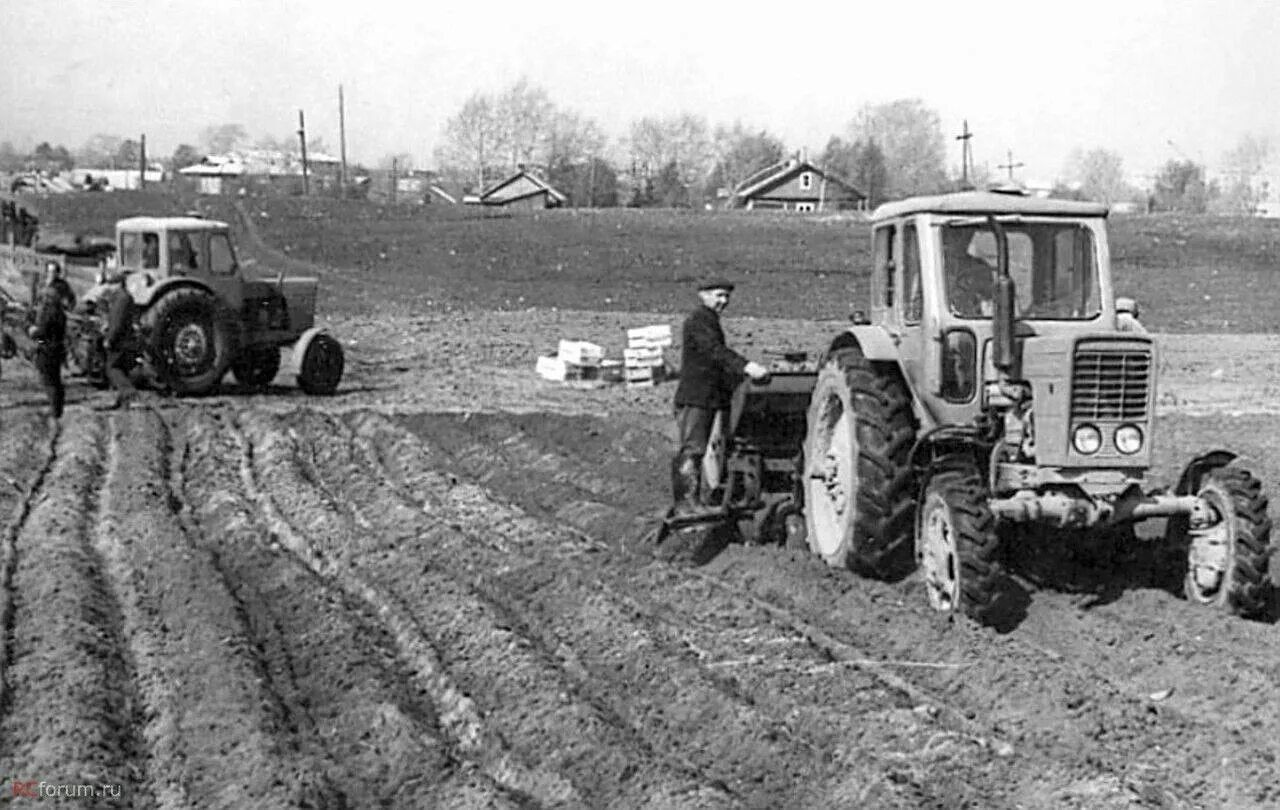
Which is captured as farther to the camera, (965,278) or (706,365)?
(706,365)

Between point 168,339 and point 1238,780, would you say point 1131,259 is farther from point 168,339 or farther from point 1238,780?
point 1238,780

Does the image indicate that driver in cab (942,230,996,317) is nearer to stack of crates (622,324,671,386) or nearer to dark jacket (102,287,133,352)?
stack of crates (622,324,671,386)

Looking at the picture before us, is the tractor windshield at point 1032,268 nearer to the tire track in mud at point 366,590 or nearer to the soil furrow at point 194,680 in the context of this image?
the tire track in mud at point 366,590

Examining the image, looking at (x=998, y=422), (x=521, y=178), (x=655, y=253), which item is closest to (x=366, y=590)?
(x=998, y=422)

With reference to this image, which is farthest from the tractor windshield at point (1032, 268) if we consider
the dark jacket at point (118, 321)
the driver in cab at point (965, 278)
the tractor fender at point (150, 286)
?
the tractor fender at point (150, 286)

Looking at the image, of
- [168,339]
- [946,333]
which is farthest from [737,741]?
[168,339]

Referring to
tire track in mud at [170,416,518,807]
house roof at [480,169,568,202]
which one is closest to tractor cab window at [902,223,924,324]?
tire track in mud at [170,416,518,807]

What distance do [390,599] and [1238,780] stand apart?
15.3ft

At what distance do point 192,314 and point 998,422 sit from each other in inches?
457

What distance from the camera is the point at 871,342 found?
873 cm

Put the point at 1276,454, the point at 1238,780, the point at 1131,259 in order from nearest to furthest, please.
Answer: the point at 1238,780 → the point at 1276,454 → the point at 1131,259

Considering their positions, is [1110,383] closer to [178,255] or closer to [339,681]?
[339,681]

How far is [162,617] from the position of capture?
336 inches

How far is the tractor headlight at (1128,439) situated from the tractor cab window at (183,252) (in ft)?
41.3
